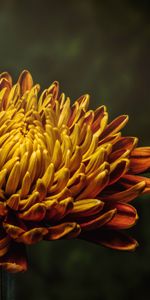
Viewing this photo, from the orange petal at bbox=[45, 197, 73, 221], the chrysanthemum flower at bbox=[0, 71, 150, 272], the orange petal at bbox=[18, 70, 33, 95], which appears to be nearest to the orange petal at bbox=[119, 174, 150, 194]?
the chrysanthemum flower at bbox=[0, 71, 150, 272]

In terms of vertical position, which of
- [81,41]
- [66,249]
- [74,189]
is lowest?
[66,249]

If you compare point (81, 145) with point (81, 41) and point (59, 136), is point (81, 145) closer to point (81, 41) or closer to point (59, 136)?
point (59, 136)

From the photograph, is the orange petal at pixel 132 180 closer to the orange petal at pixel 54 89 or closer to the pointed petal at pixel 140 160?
the pointed petal at pixel 140 160

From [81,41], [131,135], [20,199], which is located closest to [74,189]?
[20,199]

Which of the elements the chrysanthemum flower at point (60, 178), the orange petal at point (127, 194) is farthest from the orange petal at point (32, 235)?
the orange petal at point (127, 194)

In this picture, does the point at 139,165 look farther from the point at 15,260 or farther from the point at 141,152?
the point at 15,260

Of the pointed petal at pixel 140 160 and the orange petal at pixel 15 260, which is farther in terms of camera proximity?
the pointed petal at pixel 140 160

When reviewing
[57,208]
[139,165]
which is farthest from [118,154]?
[57,208]
